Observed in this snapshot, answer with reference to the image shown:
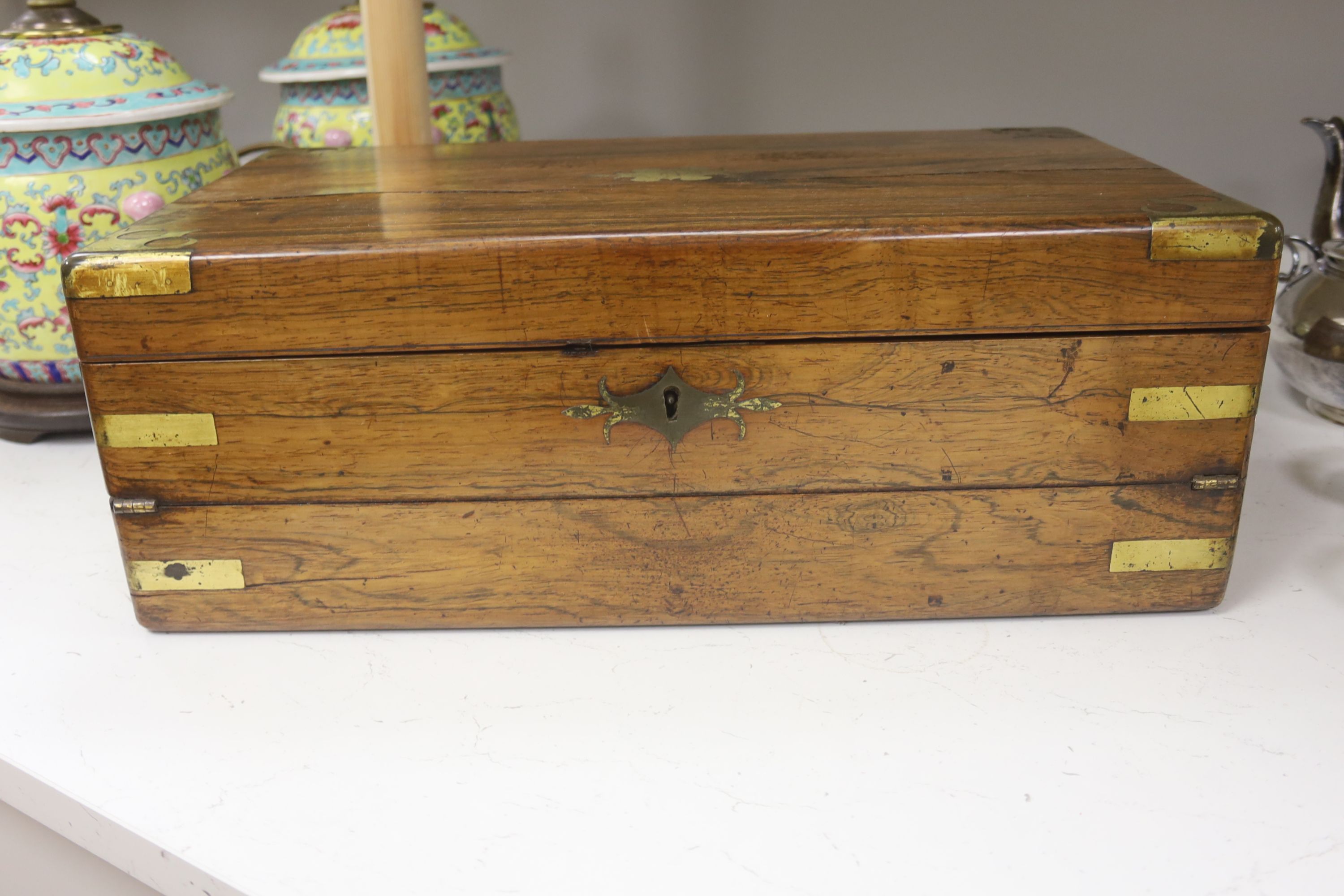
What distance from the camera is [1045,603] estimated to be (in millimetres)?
853

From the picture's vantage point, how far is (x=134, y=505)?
82 centimetres

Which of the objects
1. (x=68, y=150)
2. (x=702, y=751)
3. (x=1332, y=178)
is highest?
(x=68, y=150)

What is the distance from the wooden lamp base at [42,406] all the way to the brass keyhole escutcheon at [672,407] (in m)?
0.63

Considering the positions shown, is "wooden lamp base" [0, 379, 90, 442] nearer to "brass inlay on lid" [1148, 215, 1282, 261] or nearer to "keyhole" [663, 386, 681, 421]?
"keyhole" [663, 386, 681, 421]

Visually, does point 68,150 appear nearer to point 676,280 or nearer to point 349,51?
point 349,51

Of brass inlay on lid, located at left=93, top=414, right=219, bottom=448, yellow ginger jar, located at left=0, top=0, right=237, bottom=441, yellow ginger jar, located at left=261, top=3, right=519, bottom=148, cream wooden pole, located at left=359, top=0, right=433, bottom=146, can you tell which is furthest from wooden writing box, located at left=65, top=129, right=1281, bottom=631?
yellow ginger jar, located at left=261, top=3, right=519, bottom=148

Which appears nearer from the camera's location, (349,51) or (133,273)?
(133,273)

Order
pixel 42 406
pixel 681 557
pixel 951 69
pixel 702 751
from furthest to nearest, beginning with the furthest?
pixel 951 69 → pixel 42 406 → pixel 681 557 → pixel 702 751

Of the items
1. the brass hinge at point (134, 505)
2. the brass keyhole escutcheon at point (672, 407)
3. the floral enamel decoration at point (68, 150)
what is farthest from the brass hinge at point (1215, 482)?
the floral enamel decoration at point (68, 150)

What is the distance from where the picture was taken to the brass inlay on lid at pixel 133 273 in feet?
2.48

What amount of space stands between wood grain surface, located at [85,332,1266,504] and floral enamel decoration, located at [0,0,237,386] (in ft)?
1.09

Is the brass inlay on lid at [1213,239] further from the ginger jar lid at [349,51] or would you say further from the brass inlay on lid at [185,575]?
the ginger jar lid at [349,51]

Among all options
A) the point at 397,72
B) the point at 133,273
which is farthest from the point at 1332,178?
the point at 133,273

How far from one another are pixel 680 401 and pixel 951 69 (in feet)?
3.43
